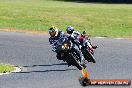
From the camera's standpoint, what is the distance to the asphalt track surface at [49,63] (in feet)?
60.8

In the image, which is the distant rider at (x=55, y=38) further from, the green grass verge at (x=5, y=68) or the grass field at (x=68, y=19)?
the grass field at (x=68, y=19)

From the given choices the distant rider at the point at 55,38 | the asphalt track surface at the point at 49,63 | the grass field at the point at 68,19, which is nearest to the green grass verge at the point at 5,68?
the asphalt track surface at the point at 49,63

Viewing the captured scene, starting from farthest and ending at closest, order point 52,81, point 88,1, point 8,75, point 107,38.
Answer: point 88,1, point 107,38, point 8,75, point 52,81

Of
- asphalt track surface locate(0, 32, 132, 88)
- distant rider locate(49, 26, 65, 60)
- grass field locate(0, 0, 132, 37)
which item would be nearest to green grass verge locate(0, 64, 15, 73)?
asphalt track surface locate(0, 32, 132, 88)

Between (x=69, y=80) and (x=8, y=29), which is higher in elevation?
(x=69, y=80)

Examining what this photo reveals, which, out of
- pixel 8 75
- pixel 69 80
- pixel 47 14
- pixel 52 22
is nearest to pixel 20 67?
pixel 8 75

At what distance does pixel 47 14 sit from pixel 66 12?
326 centimetres

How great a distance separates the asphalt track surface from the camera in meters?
18.5

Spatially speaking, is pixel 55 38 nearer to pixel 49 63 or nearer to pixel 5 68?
pixel 5 68

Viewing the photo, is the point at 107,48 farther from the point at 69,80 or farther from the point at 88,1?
the point at 88,1

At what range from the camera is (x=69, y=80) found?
18.9m

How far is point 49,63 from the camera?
23.5 m

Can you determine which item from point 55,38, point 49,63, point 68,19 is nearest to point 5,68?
point 49,63

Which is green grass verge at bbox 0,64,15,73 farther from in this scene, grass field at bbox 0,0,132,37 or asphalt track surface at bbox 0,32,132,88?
grass field at bbox 0,0,132,37
